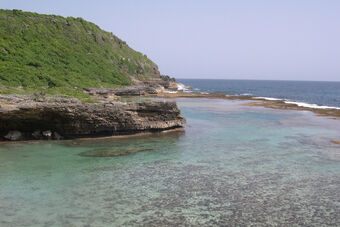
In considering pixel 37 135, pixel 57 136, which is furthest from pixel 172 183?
pixel 37 135

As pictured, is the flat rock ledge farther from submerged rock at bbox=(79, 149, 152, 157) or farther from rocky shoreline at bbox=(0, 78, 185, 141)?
submerged rock at bbox=(79, 149, 152, 157)

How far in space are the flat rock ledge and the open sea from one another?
3.29 feet

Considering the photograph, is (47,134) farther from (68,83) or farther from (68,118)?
(68,83)

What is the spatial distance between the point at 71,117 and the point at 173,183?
31.6 ft

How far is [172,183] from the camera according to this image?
41.6 ft

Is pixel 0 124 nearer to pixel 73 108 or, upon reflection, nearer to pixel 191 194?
pixel 73 108

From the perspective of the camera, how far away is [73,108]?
19281 millimetres

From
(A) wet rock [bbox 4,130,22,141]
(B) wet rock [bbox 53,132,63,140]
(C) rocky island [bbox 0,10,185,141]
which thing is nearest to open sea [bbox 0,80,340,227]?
(B) wet rock [bbox 53,132,63,140]

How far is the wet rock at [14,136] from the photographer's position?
1872 centimetres

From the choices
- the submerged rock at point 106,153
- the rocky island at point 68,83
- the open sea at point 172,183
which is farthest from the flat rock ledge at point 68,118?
the submerged rock at point 106,153

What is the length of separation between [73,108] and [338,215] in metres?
15.2

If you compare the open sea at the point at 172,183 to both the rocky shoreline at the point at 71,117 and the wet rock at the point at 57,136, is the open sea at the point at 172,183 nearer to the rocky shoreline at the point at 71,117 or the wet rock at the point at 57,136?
the wet rock at the point at 57,136

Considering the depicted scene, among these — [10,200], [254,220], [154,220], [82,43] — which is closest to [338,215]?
[254,220]

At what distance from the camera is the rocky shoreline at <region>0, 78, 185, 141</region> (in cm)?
1831
